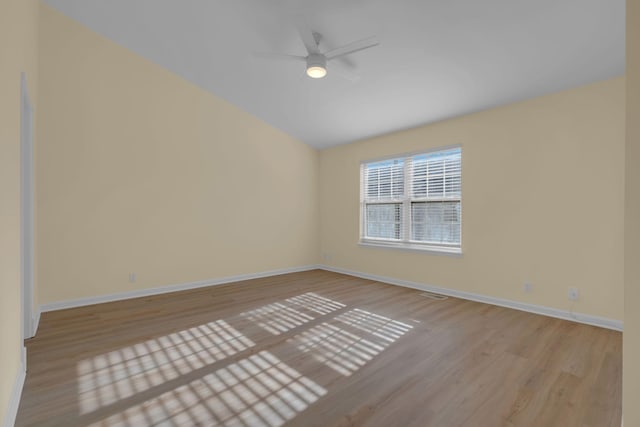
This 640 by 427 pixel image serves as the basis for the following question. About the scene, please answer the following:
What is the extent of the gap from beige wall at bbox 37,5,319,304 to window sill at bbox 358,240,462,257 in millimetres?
1761

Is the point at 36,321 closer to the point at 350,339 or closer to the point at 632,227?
the point at 350,339

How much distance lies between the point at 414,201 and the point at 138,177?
164 inches

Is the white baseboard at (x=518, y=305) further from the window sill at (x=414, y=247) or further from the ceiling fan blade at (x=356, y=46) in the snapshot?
the ceiling fan blade at (x=356, y=46)

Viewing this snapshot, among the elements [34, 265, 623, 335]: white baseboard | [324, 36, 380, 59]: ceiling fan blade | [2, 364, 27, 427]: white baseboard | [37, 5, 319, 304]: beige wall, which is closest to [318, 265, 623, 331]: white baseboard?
[34, 265, 623, 335]: white baseboard

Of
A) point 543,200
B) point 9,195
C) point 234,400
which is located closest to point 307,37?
point 9,195

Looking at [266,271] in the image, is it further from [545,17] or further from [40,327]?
[545,17]

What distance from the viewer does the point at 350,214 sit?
580 centimetres

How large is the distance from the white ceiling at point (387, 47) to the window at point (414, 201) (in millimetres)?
690

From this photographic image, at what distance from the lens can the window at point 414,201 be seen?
4340 millimetres

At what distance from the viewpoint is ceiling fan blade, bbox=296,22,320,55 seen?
250 cm

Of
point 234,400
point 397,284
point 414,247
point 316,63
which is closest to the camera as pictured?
point 234,400

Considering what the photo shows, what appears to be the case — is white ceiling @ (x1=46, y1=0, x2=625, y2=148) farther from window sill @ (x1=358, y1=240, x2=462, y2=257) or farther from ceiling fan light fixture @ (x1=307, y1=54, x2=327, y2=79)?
window sill @ (x1=358, y1=240, x2=462, y2=257)

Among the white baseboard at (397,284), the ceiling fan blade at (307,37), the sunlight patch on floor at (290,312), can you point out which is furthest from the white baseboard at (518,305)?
the ceiling fan blade at (307,37)

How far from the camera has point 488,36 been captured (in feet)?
8.73
